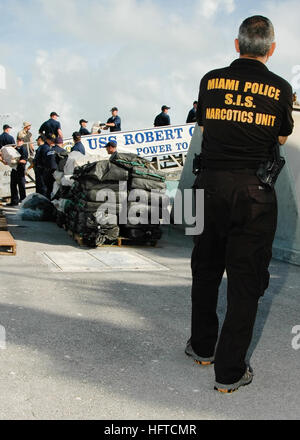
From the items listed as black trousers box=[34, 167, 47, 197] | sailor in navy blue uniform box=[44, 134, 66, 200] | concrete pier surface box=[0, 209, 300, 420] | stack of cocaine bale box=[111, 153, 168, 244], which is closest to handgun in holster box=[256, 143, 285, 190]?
concrete pier surface box=[0, 209, 300, 420]

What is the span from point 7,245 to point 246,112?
5.32 m

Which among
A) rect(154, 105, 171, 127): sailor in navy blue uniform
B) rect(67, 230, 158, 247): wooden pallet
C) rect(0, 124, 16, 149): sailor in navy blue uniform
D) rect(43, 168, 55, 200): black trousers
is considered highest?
rect(154, 105, 171, 127): sailor in navy blue uniform

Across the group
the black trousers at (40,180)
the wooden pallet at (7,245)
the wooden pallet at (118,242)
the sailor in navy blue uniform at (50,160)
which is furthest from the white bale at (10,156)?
the wooden pallet at (7,245)

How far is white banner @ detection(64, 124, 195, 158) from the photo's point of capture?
18047mm

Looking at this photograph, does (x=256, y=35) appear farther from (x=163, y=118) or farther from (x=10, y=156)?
(x=163, y=118)

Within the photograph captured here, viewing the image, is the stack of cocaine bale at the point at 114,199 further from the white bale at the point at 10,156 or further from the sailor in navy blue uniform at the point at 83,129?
the sailor in navy blue uniform at the point at 83,129

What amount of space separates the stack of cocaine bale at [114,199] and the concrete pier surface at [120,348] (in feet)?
4.77

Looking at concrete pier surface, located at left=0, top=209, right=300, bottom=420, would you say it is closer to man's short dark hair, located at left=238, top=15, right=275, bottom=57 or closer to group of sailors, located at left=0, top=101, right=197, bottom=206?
man's short dark hair, located at left=238, top=15, right=275, bottom=57

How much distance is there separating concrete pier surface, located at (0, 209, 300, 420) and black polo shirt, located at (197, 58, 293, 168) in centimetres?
147

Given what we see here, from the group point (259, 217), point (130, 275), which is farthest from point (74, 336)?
point (130, 275)

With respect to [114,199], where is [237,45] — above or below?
above

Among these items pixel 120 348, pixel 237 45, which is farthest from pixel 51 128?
pixel 237 45

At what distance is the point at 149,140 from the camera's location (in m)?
18.7

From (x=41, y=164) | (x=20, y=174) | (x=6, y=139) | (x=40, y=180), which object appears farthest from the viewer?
(x=6, y=139)
